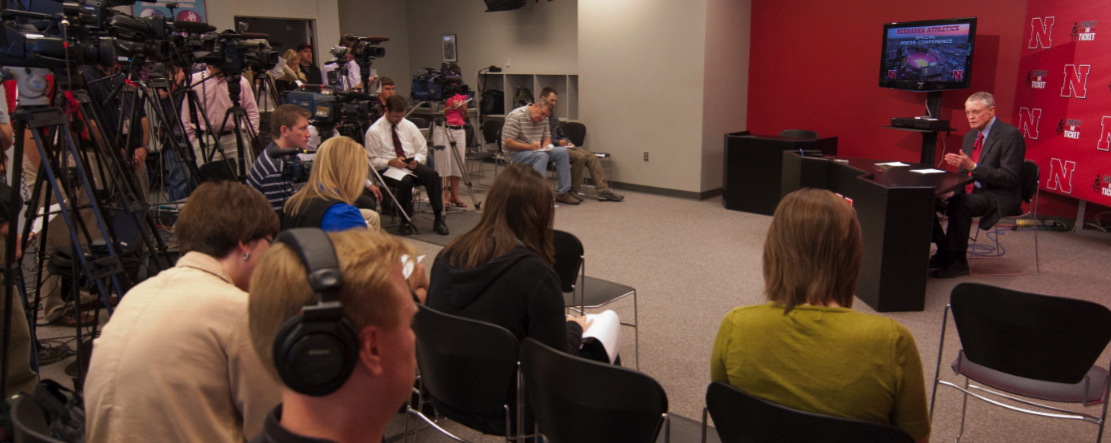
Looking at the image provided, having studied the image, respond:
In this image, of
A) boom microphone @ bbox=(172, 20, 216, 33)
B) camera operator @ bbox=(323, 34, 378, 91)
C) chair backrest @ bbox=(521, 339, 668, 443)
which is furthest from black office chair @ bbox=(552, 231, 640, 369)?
camera operator @ bbox=(323, 34, 378, 91)

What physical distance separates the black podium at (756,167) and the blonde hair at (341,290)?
6074 mm

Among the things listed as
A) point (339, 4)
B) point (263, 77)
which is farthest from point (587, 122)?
point (339, 4)

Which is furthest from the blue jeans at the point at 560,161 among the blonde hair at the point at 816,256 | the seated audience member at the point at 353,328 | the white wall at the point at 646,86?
the seated audience member at the point at 353,328

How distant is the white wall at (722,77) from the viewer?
713 cm

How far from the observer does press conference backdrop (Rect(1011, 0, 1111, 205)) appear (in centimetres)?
517

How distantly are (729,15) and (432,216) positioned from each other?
147 inches

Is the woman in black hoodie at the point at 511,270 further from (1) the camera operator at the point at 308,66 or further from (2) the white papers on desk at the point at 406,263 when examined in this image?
(1) the camera operator at the point at 308,66

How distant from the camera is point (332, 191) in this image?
3016mm

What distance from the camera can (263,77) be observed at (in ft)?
16.0

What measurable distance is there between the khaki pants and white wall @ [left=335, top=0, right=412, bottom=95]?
484 centimetres

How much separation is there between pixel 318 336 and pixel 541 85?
9.11 m

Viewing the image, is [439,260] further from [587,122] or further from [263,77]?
[587,122]

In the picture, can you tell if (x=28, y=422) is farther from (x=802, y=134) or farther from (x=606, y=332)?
(x=802, y=134)

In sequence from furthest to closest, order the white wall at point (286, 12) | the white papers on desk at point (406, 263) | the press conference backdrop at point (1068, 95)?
1. the white wall at point (286, 12)
2. the press conference backdrop at point (1068, 95)
3. the white papers on desk at point (406, 263)
